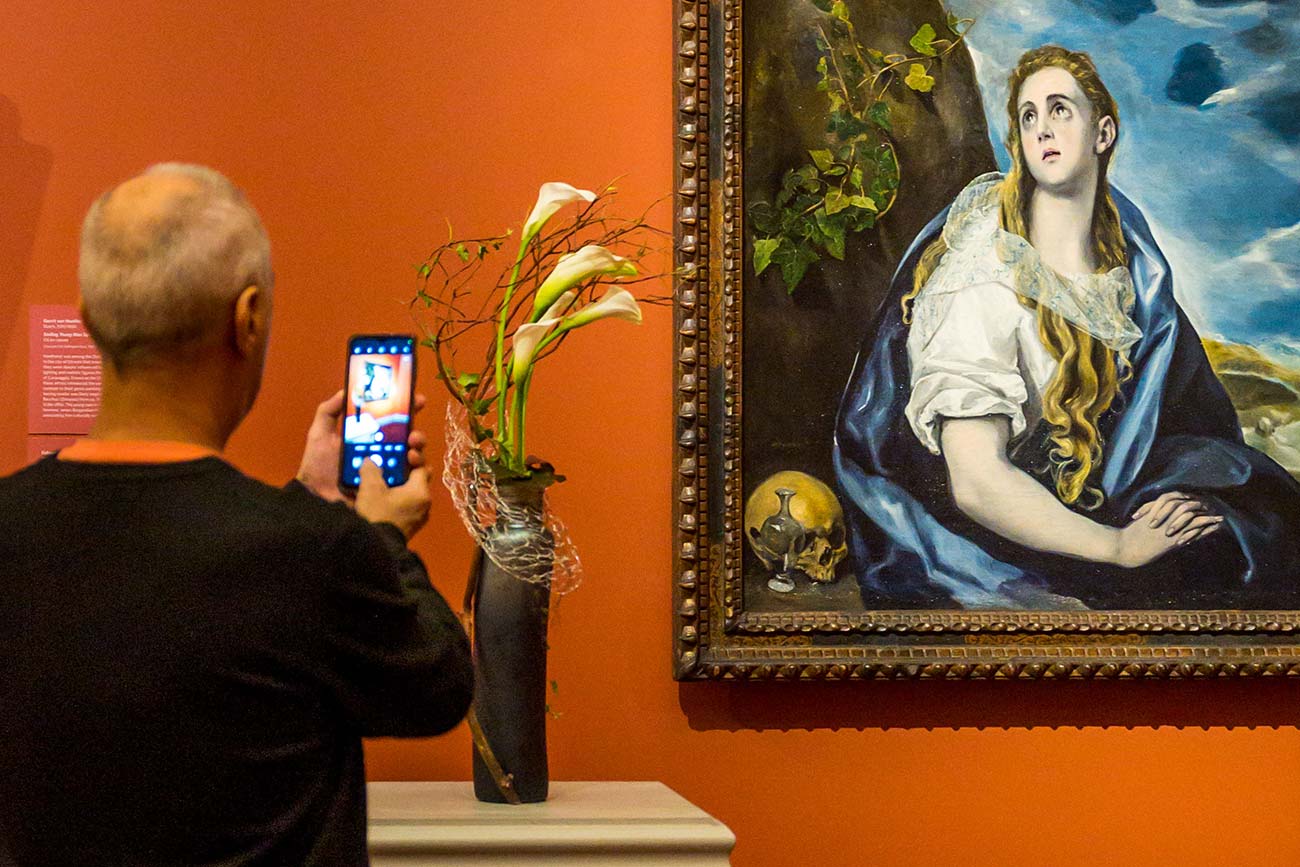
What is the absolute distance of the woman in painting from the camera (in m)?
2.40

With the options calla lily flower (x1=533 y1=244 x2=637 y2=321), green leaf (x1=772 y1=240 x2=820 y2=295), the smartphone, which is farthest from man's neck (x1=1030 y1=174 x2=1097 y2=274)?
the smartphone

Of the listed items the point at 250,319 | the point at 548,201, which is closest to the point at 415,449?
the point at 250,319

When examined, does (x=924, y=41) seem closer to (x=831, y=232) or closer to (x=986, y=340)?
(x=831, y=232)

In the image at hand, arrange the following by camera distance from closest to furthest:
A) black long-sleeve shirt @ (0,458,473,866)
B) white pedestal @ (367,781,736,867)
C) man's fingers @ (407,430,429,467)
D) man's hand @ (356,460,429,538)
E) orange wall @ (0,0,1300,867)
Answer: black long-sleeve shirt @ (0,458,473,866), man's hand @ (356,460,429,538), man's fingers @ (407,430,429,467), white pedestal @ (367,781,736,867), orange wall @ (0,0,1300,867)

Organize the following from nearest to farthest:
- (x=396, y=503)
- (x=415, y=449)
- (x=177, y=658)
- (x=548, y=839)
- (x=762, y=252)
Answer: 1. (x=177, y=658)
2. (x=396, y=503)
3. (x=415, y=449)
4. (x=548, y=839)
5. (x=762, y=252)

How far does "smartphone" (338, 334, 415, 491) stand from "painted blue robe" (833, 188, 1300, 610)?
1011mm

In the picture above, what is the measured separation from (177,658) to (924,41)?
1.86m

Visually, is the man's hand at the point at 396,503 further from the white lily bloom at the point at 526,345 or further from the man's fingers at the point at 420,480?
the white lily bloom at the point at 526,345

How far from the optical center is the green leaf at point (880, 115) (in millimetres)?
2430

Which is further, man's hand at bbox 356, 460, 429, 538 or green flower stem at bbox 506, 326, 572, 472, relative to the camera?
green flower stem at bbox 506, 326, 572, 472

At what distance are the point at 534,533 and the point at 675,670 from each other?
44 cm

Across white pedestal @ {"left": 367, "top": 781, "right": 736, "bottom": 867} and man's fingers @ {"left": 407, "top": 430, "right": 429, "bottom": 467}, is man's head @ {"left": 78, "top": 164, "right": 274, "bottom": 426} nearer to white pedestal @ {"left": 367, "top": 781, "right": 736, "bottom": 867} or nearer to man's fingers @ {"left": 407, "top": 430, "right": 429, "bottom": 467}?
man's fingers @ {"left": 407, "top": 430, "right": 429, "bottom": 467}

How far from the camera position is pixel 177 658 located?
1.08m

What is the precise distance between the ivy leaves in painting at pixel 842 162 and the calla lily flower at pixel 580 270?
373 millimetres
